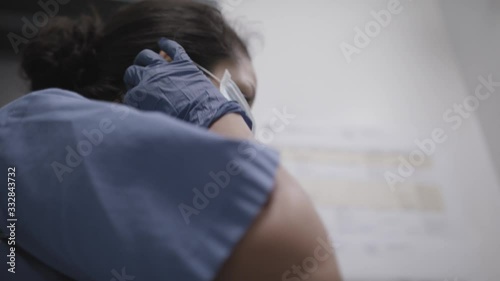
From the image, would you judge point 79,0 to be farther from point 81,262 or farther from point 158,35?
point 81,262

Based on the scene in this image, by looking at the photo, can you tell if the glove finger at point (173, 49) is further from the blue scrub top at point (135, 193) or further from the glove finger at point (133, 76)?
the blue scrub top at point (135, 193)

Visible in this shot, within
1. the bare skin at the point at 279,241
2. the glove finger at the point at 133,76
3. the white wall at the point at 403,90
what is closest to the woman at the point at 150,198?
→ the bare skin at the point at 279,241

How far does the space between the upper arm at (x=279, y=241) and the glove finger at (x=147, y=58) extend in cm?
38

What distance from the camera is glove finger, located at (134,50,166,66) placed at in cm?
65

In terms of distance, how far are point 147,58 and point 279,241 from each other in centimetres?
45

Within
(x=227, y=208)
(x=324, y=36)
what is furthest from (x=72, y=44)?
(x=324, y=36)

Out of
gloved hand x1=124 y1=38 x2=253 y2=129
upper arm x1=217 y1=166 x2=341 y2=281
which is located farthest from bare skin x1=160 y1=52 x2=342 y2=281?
gloved hand x1=124 y1=38 x2=253 y2=129

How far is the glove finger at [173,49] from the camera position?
0.66 meters

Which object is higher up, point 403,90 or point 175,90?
point 175,90

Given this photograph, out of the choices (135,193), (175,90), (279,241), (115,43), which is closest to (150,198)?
(135,193)

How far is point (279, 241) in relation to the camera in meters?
0.33

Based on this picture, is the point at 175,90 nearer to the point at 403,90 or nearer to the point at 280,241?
the point at 280,241

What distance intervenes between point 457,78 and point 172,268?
1.31 meters

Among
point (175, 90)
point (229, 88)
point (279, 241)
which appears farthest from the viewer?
point (229, 88)
